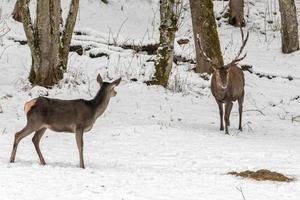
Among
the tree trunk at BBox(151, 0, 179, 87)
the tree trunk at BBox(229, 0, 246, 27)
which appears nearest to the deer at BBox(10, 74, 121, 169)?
the tree trunk at BBox(151, 0, 179, 87)

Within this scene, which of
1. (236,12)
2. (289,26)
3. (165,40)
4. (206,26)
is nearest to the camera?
(165,40)

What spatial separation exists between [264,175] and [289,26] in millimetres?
11927

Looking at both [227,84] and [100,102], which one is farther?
[227,84]

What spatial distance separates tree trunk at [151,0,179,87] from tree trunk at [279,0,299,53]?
4.96 metres

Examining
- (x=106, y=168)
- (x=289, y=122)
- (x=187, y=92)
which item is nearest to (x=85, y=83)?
(x=187, y=92)

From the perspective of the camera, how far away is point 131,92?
15.4 metres

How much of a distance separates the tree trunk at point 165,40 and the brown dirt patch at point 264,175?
748 centimetres

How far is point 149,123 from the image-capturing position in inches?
511

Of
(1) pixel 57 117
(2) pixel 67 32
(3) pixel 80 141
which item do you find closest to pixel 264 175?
(3) pixel 80 141

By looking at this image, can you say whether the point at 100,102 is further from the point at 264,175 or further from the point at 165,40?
the point at 165,40

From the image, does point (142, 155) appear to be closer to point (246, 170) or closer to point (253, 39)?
point (246, 170)

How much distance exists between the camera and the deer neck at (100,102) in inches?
351

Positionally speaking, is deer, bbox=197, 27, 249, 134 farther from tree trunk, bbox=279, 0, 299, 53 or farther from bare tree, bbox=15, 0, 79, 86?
tree trunk, bbox=279, 0, 299, 53

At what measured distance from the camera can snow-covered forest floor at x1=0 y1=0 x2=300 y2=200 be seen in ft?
24.5
